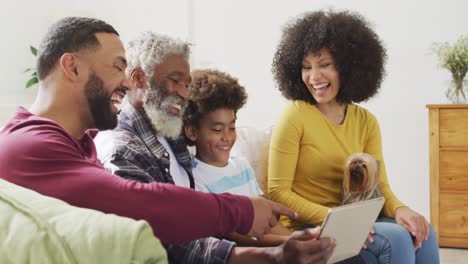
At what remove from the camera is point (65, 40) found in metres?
1.16

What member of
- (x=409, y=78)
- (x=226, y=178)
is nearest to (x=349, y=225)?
(x=226, y=178)

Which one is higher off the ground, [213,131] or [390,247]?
[213,131]

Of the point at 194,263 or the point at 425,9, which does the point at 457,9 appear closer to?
the point at 425,9

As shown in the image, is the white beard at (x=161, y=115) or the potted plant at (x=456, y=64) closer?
the white beard at (x=161, y=115)

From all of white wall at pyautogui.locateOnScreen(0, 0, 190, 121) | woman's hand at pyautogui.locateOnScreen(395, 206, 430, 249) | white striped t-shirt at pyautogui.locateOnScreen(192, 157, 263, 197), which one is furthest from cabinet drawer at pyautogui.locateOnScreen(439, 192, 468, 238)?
white wall at pyautogui.locateOnScreen(0, 0, 190, 121)

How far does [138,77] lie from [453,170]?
2.48 m

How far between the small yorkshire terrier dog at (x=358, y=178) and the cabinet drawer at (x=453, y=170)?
5.85ft

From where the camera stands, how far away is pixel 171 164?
1474 mm

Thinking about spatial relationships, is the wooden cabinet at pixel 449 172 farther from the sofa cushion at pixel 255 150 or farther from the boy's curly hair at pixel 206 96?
the boy's curly hair at pixel 206 96

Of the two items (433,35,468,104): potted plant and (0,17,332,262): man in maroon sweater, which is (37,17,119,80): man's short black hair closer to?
(0,17,332,262): man in maroon sweater

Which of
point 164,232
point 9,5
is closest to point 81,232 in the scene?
point 164,232

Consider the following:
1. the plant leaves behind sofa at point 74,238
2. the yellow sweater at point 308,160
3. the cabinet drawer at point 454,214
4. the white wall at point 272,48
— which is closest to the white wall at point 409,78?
the white wall at point 272,48

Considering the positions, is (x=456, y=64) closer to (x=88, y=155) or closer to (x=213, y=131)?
(x=213, y=131)

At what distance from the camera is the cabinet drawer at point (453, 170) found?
3402 millimetres
